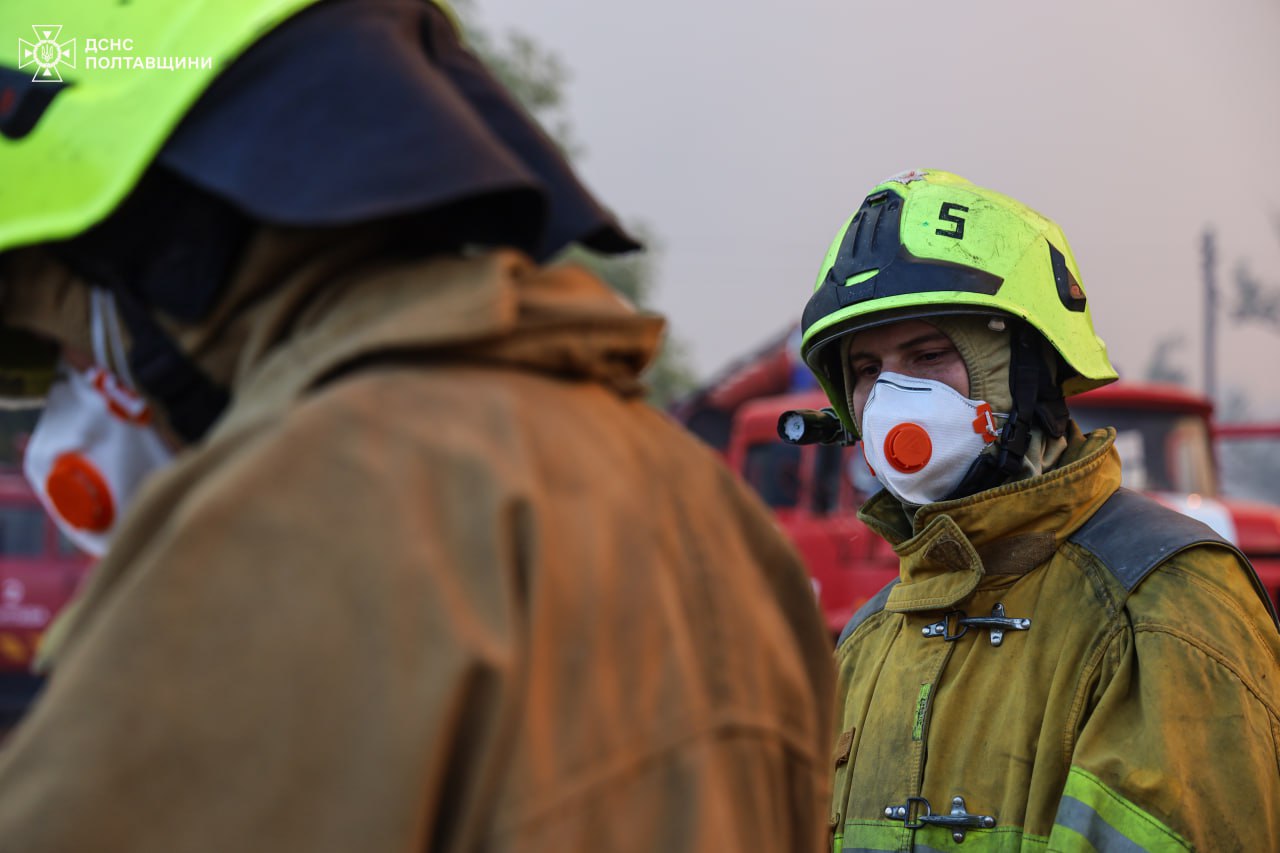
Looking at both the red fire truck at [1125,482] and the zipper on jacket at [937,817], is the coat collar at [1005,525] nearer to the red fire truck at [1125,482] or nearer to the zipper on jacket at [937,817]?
Result: the zipper on jacket at [937,817]

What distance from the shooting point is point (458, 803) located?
3.65 feet

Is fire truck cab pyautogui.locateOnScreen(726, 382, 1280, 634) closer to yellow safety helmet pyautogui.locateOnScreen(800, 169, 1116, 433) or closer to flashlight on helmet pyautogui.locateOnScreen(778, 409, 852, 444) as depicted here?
flashlight on helmet pyautogui.locateOnScreen(778, 409, 852, 444)

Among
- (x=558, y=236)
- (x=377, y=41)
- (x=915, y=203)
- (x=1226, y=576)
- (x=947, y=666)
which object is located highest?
(x=377, y=41)

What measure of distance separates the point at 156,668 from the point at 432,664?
211 mm

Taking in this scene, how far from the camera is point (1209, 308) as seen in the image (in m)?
36.3

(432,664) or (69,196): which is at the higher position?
(69,196)

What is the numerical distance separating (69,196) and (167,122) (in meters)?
0.12

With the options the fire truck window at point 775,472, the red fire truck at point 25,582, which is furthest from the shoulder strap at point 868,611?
the red fire truck at point 25,582

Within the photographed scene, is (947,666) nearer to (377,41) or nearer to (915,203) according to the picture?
(915,203)

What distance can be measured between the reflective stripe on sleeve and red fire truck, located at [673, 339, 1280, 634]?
6482mm

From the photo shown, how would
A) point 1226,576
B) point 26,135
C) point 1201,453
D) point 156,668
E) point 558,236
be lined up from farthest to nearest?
point 1201,453 → point 1226,576 → point 558,236 → point 26,135 → point 156,668

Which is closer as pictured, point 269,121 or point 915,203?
point 269,121

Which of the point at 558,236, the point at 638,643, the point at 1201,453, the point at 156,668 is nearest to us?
the point at 156,668

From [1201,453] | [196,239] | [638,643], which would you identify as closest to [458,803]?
[638,643]
